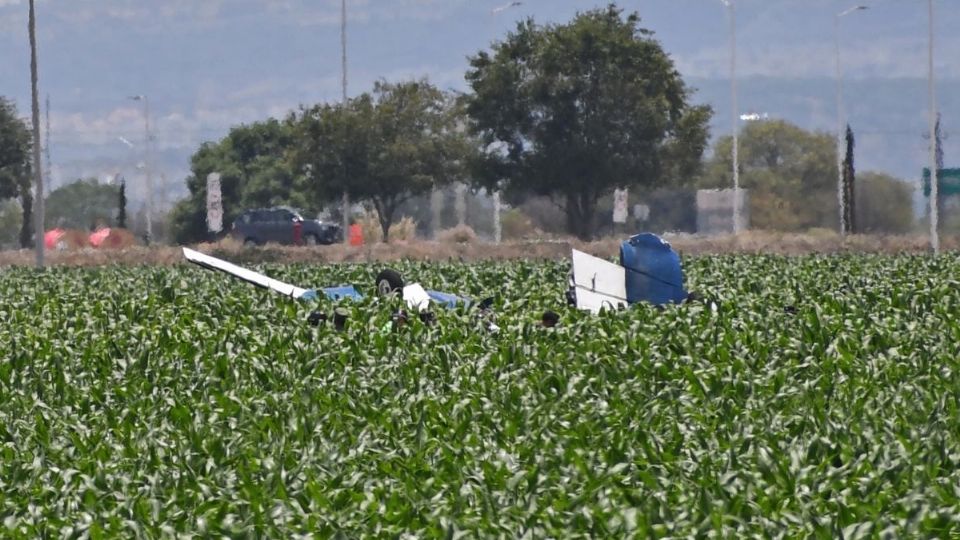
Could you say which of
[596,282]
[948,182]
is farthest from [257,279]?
[948,182]

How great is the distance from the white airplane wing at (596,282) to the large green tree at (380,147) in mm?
53749

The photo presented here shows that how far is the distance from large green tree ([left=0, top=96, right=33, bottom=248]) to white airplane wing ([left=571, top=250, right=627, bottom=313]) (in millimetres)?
77873

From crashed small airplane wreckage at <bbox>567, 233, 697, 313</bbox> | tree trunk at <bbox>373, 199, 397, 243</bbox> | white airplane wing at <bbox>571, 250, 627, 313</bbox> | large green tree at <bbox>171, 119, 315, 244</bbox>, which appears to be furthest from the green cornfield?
large green tree at <bbox>171, 119, 315, 244</bbox>

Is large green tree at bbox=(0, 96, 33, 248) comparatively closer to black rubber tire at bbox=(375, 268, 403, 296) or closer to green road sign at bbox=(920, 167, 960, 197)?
green road sign at bbox=(920, 167, 960, 197)

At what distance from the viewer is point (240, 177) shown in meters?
116

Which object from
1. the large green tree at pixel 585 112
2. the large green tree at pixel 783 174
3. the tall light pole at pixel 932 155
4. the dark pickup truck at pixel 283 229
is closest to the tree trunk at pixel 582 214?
the large green tree at pixel 585 112

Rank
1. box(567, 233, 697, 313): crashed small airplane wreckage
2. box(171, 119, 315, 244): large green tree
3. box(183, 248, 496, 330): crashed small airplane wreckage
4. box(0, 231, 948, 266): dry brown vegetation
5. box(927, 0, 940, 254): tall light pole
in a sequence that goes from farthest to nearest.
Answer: box(171, 119, 315, 244): large green tree → box(0, 231, 948, 266): dry brown vegetation → box(927, 0, 940, 254): tall light pole → box(567, 233, 697, 313): crashed small airplane wreckage → box(183, 248, 496, 330): crashed small airplane wreckage

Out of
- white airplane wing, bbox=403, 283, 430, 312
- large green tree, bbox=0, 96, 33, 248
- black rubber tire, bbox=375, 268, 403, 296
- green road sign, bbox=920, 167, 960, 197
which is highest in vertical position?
large green tree, bbox=0, 96, 33, 248

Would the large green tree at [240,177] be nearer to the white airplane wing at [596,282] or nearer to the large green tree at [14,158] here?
the large green tree at [14,158]

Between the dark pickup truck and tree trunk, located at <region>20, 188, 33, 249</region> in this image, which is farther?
tree trunk, located at <region>20, 188, 33, 249</region>

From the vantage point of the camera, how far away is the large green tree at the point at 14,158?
101250mm

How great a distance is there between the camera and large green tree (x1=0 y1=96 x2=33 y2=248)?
3986 inches

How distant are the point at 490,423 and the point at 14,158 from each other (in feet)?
300

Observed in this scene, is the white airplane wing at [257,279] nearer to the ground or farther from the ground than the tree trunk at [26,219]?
nearer to the ground
